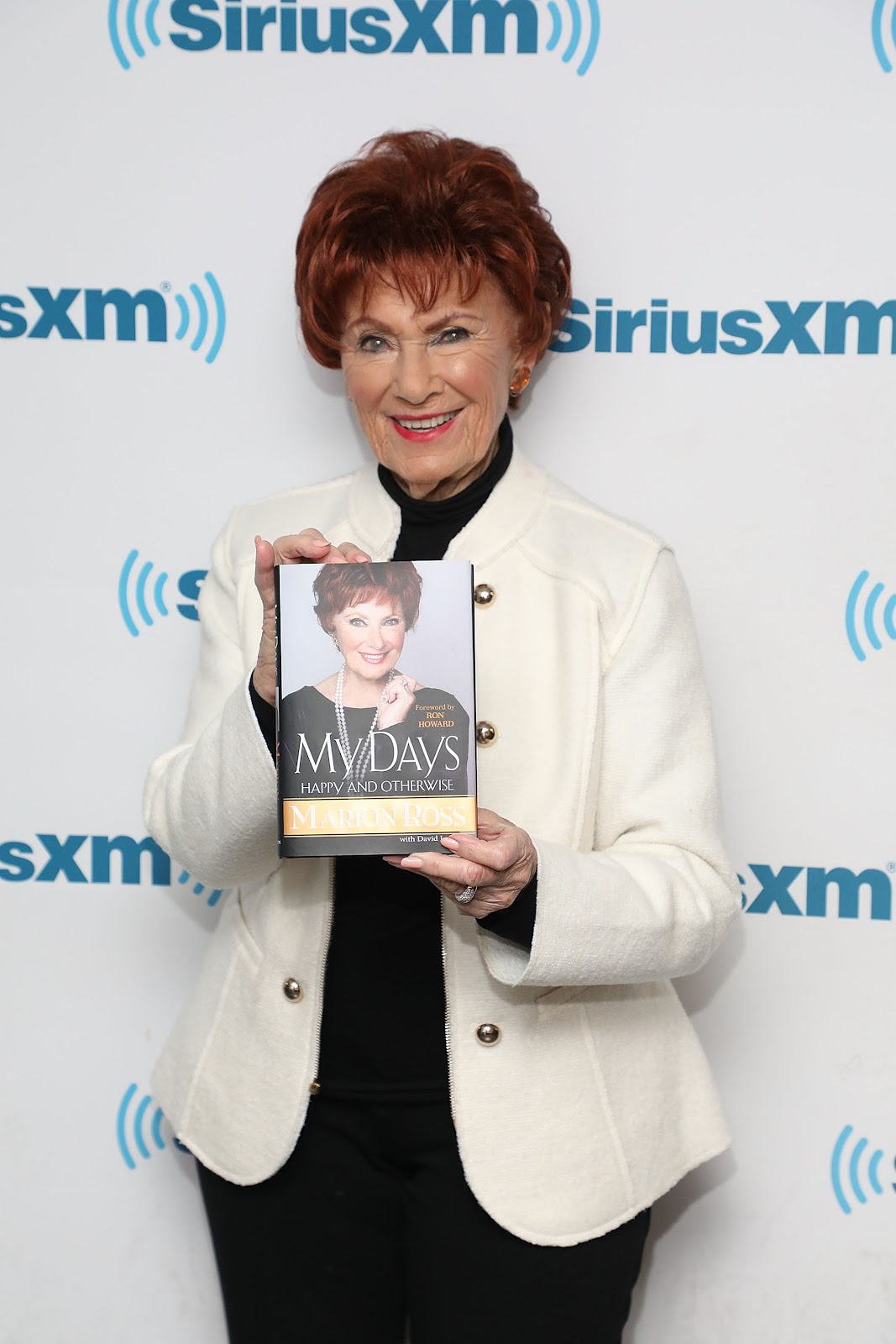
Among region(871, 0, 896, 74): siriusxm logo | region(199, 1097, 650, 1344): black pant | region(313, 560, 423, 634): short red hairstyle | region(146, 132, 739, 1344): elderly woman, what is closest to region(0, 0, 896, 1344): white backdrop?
region(871, 0, 896, 74): siriusxm logo

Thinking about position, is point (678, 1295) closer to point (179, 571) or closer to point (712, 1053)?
point (712, 1053)

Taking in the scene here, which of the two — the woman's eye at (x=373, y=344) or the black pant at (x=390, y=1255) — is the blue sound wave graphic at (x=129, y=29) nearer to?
the woman's eye at (x=373, y=344)

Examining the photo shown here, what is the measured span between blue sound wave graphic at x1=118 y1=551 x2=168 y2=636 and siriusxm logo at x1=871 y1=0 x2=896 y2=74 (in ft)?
3.87

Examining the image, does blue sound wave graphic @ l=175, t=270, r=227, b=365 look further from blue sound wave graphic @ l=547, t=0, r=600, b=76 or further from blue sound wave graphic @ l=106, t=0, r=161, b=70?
blue sound wave graphic @ l=547, t=0, r=600, b=76

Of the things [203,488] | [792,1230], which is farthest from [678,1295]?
[203,488]

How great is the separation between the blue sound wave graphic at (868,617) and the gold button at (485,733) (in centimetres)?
61

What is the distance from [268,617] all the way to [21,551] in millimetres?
737

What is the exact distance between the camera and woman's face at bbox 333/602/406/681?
3.85 ft

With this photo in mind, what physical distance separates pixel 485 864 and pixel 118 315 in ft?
3.41

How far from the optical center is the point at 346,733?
3.86 ft

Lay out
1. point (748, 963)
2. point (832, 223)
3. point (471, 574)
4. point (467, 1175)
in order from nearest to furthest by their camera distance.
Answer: point (471, 574) → point (467, 1175) → point (832, 223) → point (748, 963)

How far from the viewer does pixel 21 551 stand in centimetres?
182

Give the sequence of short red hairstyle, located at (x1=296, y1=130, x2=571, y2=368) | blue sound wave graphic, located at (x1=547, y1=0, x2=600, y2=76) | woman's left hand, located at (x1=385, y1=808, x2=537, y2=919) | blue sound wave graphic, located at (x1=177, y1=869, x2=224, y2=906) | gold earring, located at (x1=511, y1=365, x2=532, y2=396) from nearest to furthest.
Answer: woman's left hand, located at (x1=385, y1=808, x2=537, y2=919)
short red hairstyle, located at (x1=296, y1=130, x2=571, y2=368)
gold earring, located at (x1=511, y1=365, x2=532, y2=396)
blue sound wave graphic, located at (x1=547, y1=0, x2=600, y2=76)
blue sound wave graphic, located at (x1=177, y1=869, x2=224, y2=906)

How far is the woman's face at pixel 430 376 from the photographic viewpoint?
1.38m
